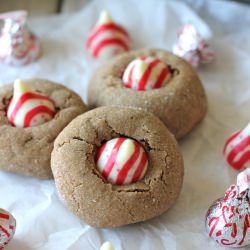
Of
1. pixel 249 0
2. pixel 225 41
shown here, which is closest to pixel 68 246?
pixel 225 41

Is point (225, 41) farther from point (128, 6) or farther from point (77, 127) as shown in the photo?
point (77, 127)

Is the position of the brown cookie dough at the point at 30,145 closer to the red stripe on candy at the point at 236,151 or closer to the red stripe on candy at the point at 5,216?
the red stripe on candy at the point at 5,216

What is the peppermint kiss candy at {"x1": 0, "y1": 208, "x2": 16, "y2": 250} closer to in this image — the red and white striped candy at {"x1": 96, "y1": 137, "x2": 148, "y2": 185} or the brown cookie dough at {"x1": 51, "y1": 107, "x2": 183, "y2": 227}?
the brown cookie dough at {"x1": 51, "y1": 107, "x2": 183, "y2": 227}

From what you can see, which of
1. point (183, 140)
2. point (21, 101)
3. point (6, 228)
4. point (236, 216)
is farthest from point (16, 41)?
point (236, 216)

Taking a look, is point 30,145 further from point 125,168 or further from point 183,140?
point 183,140

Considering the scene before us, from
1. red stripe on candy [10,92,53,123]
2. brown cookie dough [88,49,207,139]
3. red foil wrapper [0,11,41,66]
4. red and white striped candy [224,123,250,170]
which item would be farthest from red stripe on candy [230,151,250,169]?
red foil wrapper [0,11,41,66]
